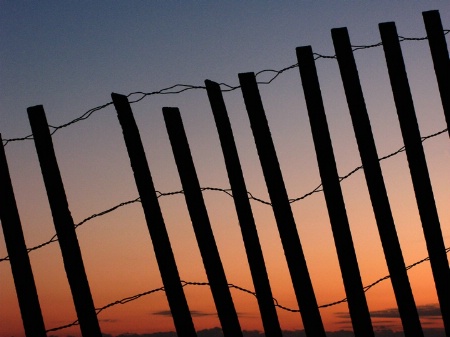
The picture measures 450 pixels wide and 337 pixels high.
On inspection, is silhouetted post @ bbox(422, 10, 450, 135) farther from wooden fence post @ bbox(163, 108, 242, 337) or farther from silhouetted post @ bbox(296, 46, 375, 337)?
wooden fence post @ bbox(163, 108, 242, 337)

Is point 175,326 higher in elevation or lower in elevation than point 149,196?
lower

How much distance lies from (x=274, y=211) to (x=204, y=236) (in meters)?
0.48

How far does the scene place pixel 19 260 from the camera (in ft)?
16.3

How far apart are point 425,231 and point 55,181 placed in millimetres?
2378

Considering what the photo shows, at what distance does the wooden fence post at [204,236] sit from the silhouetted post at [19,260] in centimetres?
106

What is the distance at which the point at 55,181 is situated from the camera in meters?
4.93

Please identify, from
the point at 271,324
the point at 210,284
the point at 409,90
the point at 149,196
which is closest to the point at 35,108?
the point at 149,196

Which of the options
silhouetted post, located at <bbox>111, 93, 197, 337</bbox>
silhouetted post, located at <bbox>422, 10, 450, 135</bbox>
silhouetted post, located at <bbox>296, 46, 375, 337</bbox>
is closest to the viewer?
silhouetted post, located at <bbox>111, 93, 197, 337</bbox>

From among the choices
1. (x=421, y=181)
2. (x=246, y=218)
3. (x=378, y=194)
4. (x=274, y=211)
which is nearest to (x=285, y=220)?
(x=274, y=211)

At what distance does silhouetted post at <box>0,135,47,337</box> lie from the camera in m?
4.92

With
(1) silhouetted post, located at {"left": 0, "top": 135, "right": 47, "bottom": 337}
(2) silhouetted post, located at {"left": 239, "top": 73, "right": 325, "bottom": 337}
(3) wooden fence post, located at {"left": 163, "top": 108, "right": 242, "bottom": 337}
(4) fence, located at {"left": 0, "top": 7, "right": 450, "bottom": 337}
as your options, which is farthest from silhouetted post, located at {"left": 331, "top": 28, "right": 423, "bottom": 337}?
(1) silhouetted post, located at {"left": 0, "top": 135, "right": 47, "bottom": 337}

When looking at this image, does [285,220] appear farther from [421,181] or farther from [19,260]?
[19,260]

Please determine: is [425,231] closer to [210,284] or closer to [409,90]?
[409,90]

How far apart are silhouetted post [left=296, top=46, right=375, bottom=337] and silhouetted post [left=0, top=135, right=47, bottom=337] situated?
6.20 ft
